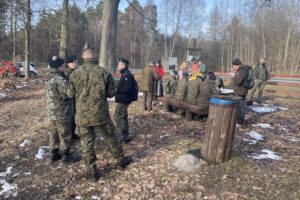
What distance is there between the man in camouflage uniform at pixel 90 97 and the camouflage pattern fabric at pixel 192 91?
3.41m

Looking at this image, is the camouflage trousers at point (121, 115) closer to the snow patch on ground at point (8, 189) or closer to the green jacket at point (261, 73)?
the snow patch on ground at point (8, 189)

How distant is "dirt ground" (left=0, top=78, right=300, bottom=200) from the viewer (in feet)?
12.7

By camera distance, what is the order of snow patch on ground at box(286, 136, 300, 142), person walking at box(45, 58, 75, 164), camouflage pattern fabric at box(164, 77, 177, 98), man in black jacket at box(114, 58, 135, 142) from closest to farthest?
person walking at box(45, 58, 75, 164) → man in black jacket at box(114, 58, 135, 142) → snow patch on ground at box(286, 136, 300, 142) → camouflage pattern fabric at box(164, 77, 177, 98)

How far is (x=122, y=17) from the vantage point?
53.8 meters

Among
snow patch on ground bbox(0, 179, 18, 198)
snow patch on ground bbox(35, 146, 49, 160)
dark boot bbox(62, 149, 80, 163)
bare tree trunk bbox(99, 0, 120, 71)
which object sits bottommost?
snow patch on ground bbox(0, 179, 18, 198)

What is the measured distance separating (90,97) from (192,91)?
3795 millimetres

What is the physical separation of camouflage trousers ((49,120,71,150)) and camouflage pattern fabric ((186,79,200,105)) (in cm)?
363

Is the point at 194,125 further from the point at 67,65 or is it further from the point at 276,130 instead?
the point at 67,65

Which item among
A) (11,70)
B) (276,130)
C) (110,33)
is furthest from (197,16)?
(276,130)

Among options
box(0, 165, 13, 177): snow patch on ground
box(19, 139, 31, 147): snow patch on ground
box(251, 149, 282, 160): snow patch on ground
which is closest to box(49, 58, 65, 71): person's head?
box(0, 165, 13, 177): snow patch on ground

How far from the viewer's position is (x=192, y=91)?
7141 millimetres

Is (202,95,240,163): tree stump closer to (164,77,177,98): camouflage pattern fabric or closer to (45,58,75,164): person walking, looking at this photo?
(45,58,75,164): person walking

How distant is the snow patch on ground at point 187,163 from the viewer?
14.4ft

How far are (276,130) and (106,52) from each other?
656 cm
